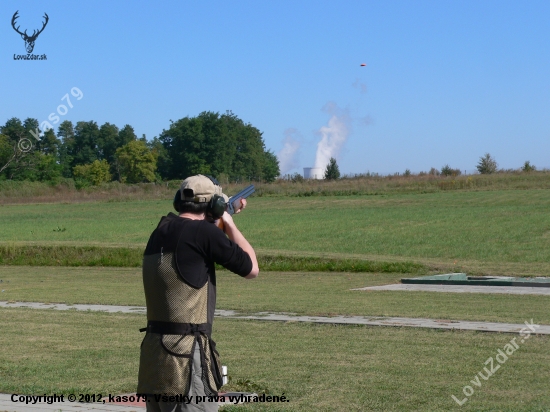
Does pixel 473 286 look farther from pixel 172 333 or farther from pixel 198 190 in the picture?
pixel 172 333

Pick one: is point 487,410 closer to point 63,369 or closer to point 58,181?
point 63,369

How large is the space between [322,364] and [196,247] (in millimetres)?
4597

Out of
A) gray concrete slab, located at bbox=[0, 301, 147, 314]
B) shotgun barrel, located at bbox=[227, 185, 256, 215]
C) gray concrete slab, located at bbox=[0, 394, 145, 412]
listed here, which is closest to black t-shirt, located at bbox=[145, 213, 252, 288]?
shotgun barrel, located at bbox=[227, 185, 256, 215]

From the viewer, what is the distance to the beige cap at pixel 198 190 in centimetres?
500

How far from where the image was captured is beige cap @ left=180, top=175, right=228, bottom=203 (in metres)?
5.00

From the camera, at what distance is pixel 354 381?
805 centimetres


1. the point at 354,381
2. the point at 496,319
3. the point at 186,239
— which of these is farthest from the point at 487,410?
the point at 496,319

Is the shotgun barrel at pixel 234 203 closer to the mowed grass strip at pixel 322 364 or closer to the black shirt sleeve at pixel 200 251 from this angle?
the black shirt sleeve at pixel 200 251

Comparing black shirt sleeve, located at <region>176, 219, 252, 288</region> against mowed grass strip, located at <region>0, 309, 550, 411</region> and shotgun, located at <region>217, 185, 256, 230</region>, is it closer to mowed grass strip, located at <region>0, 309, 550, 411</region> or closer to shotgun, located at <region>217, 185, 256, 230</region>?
shotgun, located at <region>217, 185, 256, 230</region>

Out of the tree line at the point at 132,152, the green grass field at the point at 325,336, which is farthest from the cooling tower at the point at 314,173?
the green grass field at the point at 325,336

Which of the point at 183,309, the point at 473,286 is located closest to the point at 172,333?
the point at 183,309

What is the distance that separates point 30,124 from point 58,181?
9.05 meters

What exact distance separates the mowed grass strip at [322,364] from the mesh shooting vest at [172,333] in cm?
231

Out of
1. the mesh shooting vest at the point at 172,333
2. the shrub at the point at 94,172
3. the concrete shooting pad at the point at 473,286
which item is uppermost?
the shrub at the point at 94,172
